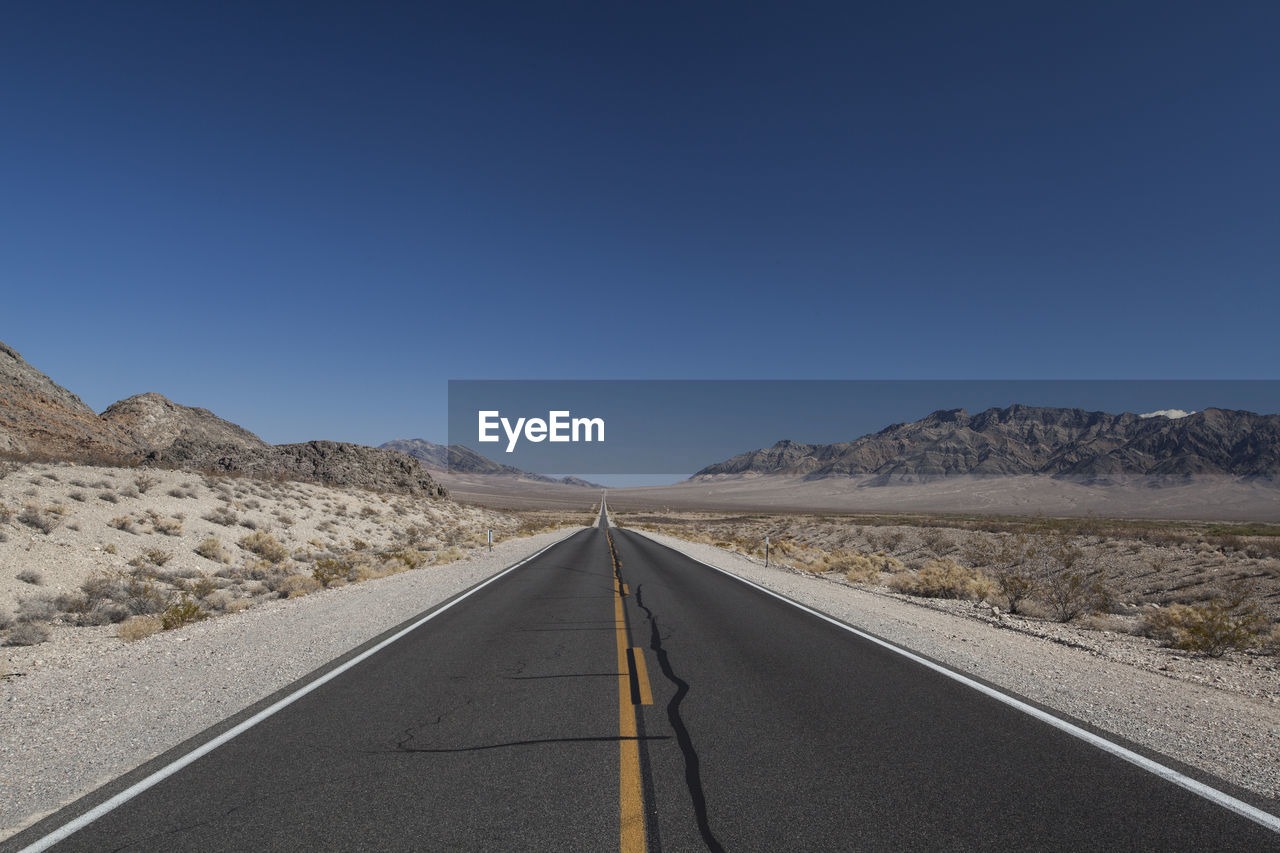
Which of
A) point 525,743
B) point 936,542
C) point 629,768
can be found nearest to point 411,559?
point 525,743

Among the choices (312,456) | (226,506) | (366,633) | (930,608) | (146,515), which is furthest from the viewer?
(312,456)

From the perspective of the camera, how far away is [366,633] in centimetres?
979

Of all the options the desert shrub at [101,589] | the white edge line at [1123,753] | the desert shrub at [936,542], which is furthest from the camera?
the desert shrub at [936,542]

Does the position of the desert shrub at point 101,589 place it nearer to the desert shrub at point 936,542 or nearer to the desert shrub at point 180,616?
the desert shrub at point 180,616

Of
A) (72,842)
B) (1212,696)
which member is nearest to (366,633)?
(72,842)

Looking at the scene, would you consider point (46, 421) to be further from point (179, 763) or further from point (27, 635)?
point (179, 763)

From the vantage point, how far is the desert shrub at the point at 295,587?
14711 mm

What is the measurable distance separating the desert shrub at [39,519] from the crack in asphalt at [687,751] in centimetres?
1625

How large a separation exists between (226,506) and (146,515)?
4.52m

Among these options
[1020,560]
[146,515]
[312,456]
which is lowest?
[1020,560]

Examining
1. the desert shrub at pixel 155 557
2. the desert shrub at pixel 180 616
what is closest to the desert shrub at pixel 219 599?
the desert shrub at pixel 180 616

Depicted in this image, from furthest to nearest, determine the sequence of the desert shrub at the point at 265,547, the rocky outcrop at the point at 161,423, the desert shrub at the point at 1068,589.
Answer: the rocky outcrop at the point at 161,423, the desert shrub at the point at 265,547, the desert shrub at the point at 1068,589

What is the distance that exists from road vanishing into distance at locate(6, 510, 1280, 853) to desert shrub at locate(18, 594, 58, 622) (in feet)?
24.8

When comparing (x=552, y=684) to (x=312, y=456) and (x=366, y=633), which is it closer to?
(x=366, y=633)
